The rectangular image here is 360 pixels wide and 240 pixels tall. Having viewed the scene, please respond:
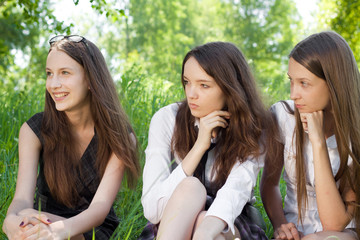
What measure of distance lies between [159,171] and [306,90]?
93 centimetres

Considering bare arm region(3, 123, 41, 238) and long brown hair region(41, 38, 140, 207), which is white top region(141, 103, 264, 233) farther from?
bare arm region(3, 123, 41, 238)

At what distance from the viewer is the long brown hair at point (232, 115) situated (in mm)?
2854

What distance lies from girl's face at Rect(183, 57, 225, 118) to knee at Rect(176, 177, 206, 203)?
45 centimetres

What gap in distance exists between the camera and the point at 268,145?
2.91 m

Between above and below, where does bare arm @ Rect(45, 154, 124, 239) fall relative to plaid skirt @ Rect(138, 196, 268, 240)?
above

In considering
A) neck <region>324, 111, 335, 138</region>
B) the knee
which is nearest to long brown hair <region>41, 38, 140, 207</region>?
the knee

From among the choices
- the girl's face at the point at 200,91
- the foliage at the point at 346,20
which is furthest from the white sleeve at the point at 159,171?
the foliage at the point at 346,20

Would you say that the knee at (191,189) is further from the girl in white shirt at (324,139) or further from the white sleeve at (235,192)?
the girl in white shirt at (324,139)

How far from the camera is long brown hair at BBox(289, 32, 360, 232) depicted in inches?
103

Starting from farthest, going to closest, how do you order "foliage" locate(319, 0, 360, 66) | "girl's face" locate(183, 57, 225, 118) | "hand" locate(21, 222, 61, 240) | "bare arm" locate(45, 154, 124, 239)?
"foliage" locate(319, 0, 360, 66) → "girl's face" locate(183, 57, 225, 118) → "bare arm" locate(45, 154, 124, 239) → "hand" locate(21, 222, 61, 240)

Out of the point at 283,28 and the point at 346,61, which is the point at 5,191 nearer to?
the point at 346,61

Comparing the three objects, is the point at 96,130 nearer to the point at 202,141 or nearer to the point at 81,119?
the point at 81,119

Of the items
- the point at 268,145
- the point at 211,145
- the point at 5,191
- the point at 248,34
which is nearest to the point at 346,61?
the point at 268,145

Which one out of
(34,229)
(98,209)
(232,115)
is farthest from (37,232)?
(232,115)
